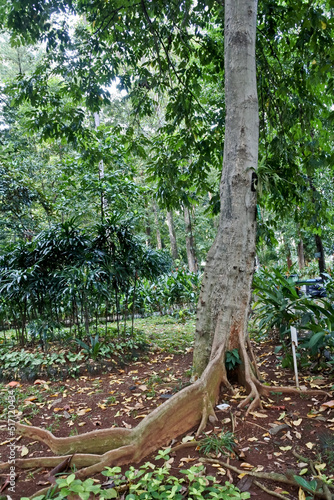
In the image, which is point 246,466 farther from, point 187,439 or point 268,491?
point 187,439

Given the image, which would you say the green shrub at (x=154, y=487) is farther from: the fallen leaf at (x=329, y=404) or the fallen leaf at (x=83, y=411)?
the fallen leaf at (x=329, y=404)

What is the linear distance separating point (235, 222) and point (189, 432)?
1887 mm

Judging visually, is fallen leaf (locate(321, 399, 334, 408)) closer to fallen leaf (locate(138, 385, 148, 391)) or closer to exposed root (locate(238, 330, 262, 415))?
exposed root (locate(238, 330, 262, 415))

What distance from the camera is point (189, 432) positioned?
2523 mm

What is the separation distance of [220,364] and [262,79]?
4109 mm

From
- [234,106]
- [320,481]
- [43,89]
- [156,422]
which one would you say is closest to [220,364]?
[156,422]

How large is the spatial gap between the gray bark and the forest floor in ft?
2.08

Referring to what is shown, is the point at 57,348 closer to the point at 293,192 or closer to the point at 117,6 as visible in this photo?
the point at 293,192

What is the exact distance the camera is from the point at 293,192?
483 cm

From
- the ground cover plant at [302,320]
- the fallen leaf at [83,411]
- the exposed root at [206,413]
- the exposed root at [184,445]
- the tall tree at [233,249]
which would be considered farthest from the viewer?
the ground cover plant at [302,320]

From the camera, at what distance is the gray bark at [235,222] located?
3.08 m

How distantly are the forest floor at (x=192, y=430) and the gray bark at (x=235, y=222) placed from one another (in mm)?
634

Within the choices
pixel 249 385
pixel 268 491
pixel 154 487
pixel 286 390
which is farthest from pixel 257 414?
pixel 154 487

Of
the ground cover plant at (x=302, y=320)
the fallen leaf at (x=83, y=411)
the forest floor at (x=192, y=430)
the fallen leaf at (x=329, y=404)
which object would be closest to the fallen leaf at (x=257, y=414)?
the forest floor at (x=192, y=430)
